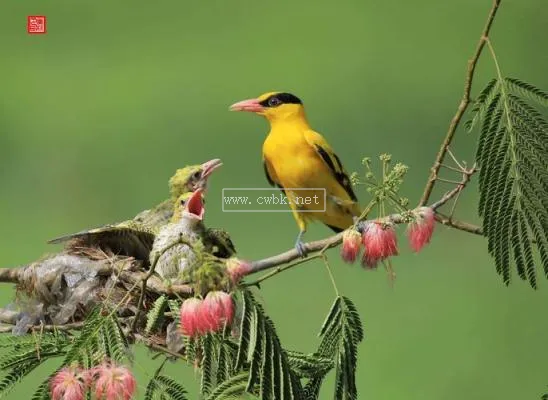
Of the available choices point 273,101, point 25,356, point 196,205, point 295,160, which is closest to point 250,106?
point 273,101

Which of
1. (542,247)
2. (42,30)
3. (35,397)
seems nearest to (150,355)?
(35,397)

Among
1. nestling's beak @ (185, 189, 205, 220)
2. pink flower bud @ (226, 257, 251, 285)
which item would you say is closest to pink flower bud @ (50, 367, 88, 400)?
pink flower bud @ (226, 257, 251, 285)

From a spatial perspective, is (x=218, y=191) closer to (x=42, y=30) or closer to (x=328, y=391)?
(x=328, y=391)

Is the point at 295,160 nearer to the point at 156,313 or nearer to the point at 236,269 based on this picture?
the point at 156,313

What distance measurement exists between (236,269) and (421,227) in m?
0.28

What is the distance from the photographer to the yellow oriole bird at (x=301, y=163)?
80.4 inches

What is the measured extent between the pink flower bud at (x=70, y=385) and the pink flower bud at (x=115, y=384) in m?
0.02

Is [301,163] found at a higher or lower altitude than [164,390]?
higher

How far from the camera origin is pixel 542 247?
51.1 inches

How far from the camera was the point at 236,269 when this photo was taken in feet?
3.51

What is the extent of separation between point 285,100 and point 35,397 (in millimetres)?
1039

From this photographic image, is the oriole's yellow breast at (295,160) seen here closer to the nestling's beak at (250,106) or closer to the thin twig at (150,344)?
the nestling's beak at (250,106)

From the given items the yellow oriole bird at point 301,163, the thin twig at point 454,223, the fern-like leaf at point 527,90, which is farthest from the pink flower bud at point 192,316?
the yellow oriole bird at point 301,163

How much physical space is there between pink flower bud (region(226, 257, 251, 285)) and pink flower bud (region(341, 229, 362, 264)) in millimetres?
165
